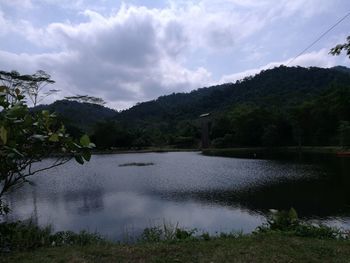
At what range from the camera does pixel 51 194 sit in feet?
63.8

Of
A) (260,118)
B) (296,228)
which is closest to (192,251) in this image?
(296,228)

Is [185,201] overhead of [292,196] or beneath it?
overhead

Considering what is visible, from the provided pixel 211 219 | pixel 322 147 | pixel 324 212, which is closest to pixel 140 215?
pixel 211 219

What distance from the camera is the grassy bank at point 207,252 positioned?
4371 millimetres

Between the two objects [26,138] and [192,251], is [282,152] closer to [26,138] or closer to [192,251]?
[192,251]

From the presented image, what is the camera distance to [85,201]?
1711 centimetres

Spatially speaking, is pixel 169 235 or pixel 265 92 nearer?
pixel 169 235

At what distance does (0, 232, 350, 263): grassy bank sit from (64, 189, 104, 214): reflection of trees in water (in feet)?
33.3

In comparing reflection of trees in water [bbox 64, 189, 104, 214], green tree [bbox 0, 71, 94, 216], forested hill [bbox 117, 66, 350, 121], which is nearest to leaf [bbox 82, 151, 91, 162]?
green tree [bbox 0, 71, 94, 216]

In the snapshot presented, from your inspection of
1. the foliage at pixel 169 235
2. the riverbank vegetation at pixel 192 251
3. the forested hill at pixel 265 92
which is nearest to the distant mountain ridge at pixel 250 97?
the forested hill at pixel 265 92

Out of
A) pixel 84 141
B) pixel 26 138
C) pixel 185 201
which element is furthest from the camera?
pixel 185 201

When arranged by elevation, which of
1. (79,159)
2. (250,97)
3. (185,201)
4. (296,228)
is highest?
(250,97)

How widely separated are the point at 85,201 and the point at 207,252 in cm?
1343

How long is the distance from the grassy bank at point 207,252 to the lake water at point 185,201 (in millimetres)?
5596
